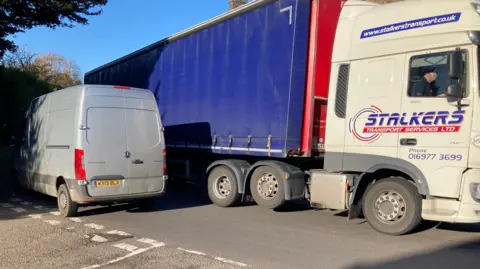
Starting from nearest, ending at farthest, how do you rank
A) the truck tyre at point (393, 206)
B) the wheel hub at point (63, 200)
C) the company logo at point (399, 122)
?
1. the company logo at point (399, 122)
2. the truck tyre at point (393, 206)
3. the wheel hub at point (63, 200)

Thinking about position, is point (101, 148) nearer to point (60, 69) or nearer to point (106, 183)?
point (106, 183)

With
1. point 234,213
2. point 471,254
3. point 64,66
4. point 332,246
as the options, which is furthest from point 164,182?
point 64,66

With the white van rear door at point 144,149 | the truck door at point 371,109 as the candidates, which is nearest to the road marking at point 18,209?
the white van rear door at point 144,149

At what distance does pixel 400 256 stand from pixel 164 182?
182 inches

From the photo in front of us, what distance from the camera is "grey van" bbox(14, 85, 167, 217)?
25.6ft

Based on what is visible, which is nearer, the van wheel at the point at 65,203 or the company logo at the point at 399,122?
the company logo at the point at 399,122

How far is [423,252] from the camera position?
5.96m

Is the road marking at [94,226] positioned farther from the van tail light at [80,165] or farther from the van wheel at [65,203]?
the van tail light at [80,165]

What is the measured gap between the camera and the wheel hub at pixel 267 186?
862 cm

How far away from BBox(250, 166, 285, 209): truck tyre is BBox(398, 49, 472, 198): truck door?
8.17 ft

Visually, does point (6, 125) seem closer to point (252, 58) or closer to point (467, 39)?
point (252, 58)

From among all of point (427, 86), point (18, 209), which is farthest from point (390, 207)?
point (18, 209)

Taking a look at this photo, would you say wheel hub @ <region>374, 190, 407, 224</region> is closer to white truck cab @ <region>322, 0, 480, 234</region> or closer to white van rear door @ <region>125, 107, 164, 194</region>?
white truck cab @ <region>322, 0, 480, 234</region>

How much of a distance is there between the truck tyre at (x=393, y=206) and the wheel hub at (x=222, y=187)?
11.2ft
